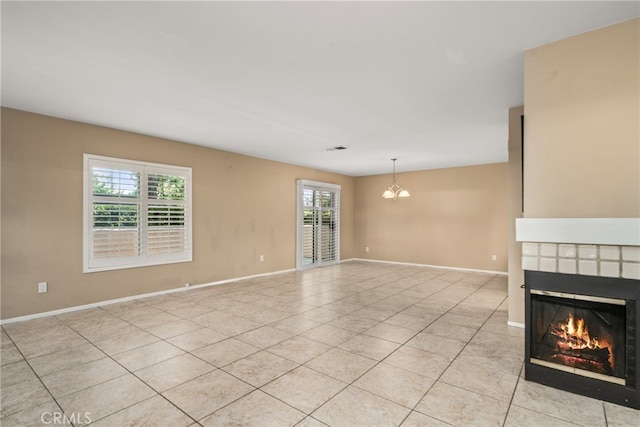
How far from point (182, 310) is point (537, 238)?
4177 mm

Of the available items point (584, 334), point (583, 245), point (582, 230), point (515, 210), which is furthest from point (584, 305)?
point (515, 210)

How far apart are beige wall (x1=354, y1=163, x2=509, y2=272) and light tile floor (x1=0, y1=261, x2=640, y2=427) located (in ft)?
10.6

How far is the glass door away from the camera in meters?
7.73

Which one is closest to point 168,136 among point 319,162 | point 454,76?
point 319,162

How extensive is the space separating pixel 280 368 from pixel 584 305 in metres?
2.33

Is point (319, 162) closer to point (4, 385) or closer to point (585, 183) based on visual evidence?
point (585, 183)

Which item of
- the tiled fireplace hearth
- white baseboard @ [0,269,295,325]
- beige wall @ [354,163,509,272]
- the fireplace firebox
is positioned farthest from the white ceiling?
beige wall @ [354,163,509,272]

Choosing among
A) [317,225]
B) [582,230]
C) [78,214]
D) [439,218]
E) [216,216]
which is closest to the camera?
[582,230]

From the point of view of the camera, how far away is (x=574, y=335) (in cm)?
224

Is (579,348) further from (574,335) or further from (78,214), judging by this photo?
(78,214)

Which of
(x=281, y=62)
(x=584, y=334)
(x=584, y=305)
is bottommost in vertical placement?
(x=584, y=334)

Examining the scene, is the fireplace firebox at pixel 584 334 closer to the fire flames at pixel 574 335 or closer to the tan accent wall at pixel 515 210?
the fire flames at pixel 574 335

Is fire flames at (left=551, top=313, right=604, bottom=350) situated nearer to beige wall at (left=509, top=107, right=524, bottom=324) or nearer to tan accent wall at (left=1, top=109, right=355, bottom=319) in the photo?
beige wall at (left=509, top=107, right=524, bottom=324)

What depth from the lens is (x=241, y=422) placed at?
191 cm
